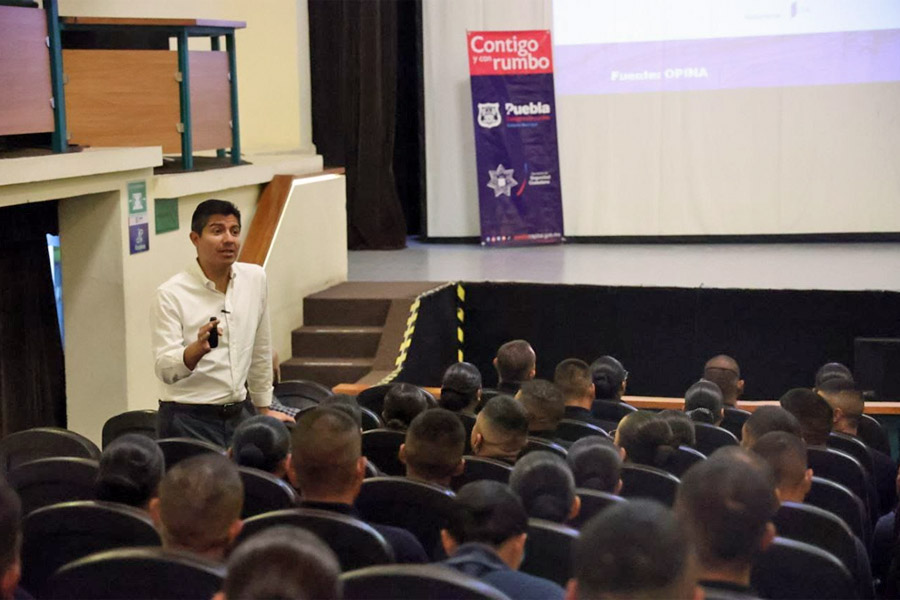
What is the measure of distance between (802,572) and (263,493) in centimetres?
120

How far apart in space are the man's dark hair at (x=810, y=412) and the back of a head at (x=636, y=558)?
233 centimetres

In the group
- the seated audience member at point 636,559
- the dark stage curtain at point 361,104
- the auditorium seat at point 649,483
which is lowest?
the auditorium seat at point 649,483

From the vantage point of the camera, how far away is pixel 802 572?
2328 mm

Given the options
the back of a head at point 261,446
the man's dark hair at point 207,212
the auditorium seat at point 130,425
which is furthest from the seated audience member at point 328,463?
the auditorium seat at point 130,425

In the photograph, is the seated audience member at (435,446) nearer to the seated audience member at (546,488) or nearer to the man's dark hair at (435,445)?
the man's dark hair at (435,445)

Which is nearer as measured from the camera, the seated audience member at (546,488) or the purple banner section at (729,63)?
the seated audience member at (546,488)

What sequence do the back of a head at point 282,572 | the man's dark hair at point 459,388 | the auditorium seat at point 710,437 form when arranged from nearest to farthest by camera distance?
1. the back of a head at point 282,572
2. the auditorium seat at point 710,437
3. the man's dark hair at point 459,388

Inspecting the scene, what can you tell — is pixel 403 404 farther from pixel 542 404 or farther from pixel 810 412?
pixel 810 412

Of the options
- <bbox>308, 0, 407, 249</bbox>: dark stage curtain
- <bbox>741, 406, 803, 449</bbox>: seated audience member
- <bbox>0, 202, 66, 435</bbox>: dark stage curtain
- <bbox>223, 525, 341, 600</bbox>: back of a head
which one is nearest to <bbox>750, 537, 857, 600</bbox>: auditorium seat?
<bbox>741, 406, 803, 449</bbox>: seated audience member

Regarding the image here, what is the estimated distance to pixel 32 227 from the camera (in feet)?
19.0

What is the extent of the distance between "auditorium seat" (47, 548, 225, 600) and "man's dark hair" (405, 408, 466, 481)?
40.6 inches

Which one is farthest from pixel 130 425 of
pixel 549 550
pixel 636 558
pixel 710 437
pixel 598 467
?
pixel 636 558

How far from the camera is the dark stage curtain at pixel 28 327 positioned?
5695 millimetres

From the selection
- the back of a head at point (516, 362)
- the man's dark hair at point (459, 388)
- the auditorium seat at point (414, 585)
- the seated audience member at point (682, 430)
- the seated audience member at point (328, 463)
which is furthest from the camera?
the back of a head at point (516, 362)
